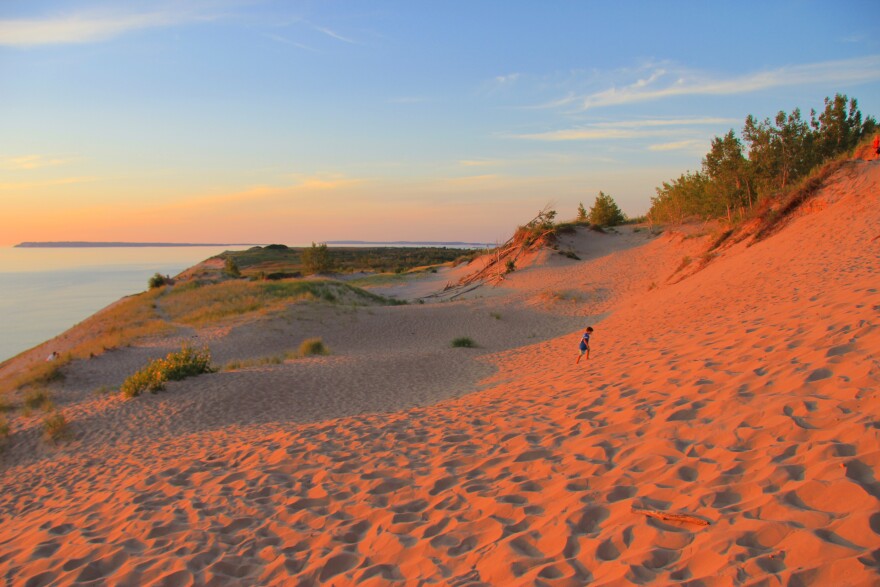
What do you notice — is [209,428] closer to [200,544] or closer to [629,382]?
[200,544]

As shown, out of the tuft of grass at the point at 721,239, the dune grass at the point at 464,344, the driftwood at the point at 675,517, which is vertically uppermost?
the tuft of grass at the point at 721,239

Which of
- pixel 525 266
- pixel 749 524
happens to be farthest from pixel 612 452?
pixel 525 266

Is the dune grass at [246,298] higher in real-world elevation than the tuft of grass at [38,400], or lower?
higher

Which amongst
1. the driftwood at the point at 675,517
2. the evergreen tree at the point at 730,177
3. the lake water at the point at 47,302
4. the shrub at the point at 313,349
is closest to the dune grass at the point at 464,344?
the shrub at the point at 313,349

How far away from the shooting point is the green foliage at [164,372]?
39.0 ft

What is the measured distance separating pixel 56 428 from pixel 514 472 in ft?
30.3

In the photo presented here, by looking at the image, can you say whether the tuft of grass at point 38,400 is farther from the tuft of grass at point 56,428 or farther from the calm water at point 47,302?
the calm water at point 47,302

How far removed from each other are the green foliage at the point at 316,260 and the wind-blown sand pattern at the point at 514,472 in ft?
134

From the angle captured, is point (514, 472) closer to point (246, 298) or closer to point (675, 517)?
point (675, 517)

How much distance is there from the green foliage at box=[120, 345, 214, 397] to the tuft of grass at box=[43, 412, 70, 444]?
1.58 m

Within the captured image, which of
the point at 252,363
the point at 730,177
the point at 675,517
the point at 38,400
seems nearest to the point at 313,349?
the point at 252,363

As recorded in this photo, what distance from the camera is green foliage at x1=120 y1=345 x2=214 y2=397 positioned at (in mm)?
11883

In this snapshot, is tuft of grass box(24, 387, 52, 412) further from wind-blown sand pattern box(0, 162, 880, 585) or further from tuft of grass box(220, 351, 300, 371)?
tuft of grass box(220, 351, 300, 371)

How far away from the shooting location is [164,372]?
12.4 m
